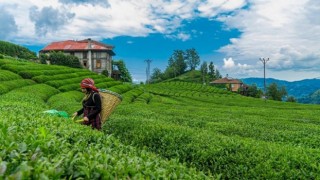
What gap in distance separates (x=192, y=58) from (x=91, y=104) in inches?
5295

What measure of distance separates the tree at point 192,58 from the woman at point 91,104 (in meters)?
133

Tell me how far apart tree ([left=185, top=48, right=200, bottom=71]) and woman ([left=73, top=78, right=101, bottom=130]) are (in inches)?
5231

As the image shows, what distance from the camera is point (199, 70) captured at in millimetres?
138000

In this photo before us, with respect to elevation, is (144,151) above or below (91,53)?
below

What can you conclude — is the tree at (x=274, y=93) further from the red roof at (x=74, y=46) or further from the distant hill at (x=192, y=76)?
the red roof at (x=74, y=46)

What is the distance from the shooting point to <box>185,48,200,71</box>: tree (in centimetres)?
14112

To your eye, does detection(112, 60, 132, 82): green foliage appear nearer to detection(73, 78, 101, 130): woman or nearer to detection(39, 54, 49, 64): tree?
detection(39, 54, 49, 64): tree

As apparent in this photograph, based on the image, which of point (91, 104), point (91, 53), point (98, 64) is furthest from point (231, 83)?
point (91, 104)

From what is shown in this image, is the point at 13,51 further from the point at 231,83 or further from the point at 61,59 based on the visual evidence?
the point at 231,83

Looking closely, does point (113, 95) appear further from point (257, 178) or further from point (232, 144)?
point (257, 178)

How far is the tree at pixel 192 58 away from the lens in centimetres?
14112

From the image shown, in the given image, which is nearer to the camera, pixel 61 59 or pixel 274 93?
pixel 61 59

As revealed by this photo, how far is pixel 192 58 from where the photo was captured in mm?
141750

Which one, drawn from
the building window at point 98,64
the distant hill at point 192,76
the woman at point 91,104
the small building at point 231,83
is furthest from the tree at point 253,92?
the woman at point 91,104
